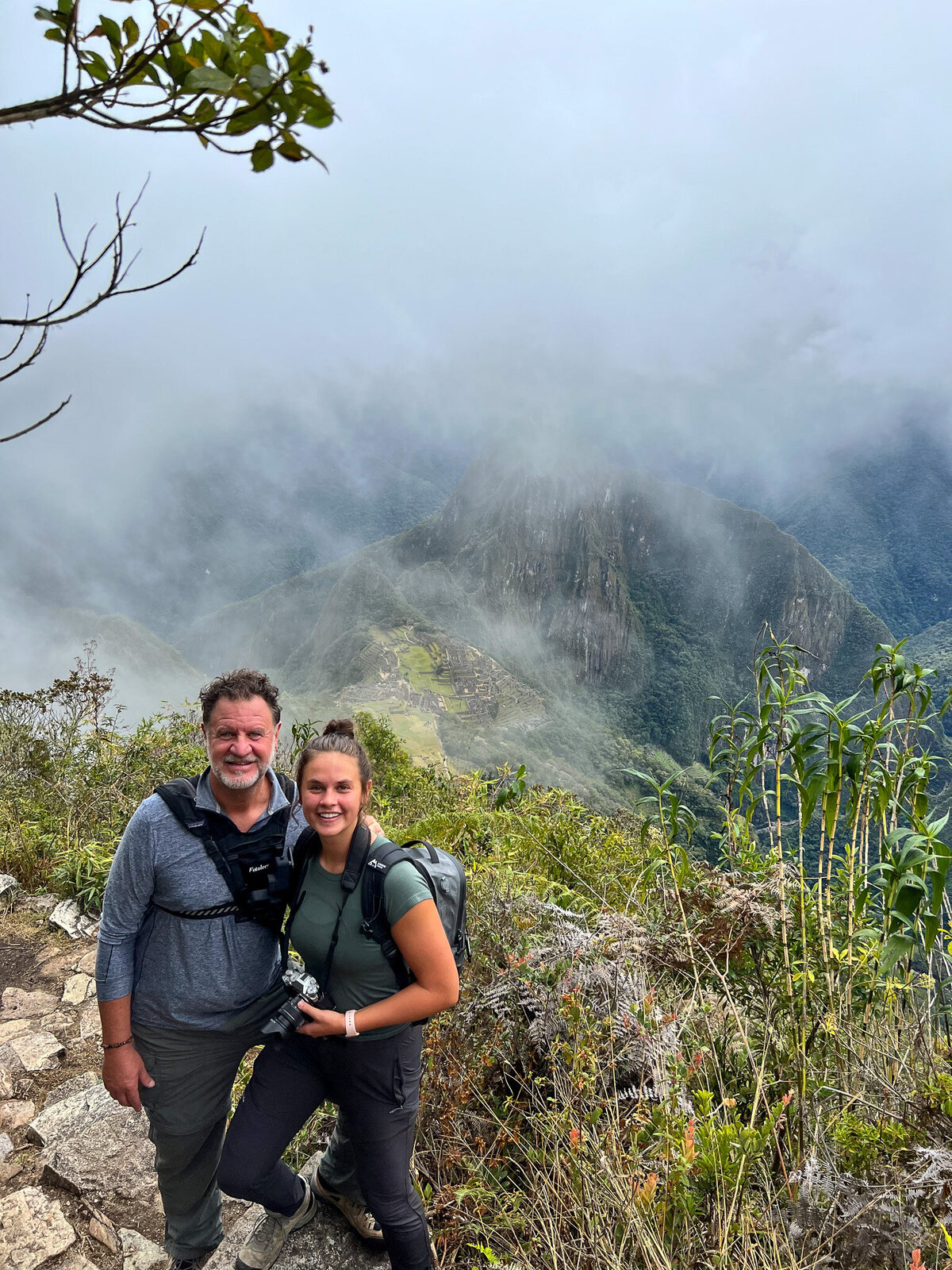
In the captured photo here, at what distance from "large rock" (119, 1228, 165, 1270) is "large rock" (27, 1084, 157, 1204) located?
0.13 meters

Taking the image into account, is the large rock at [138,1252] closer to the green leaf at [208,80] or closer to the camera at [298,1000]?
the camera at [298,1000]

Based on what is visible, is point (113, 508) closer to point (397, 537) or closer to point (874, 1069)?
point (397, 537)

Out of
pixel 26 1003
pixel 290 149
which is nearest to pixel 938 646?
pixel 26 1003

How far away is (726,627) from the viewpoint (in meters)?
105

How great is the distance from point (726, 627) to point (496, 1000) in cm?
11058

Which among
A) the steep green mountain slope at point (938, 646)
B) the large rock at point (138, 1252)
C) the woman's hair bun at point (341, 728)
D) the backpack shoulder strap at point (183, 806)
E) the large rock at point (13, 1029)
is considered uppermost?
the woman's hair bun at point (341, 728)

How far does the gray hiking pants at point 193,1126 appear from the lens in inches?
74.2

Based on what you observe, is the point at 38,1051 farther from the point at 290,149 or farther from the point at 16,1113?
the point at 290,149

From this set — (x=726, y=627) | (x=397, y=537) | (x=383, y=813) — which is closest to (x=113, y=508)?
(x=397, y=537)

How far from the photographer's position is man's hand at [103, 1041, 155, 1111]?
5.98 feet

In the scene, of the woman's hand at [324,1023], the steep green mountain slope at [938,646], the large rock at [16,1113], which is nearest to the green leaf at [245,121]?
the woman's hand at [324,1023]

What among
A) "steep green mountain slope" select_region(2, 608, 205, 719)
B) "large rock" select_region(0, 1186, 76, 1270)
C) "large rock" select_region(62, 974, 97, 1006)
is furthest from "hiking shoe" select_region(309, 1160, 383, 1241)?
"steep green mountain slope" select_region(2, 608, 205, 719)

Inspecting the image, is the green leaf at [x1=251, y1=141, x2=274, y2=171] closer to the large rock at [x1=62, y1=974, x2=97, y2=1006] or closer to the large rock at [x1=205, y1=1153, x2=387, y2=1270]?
the large rock at [x1=205, y1=1153, x2=387, y2=1270]

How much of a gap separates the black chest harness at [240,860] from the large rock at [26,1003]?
269 centimetres
